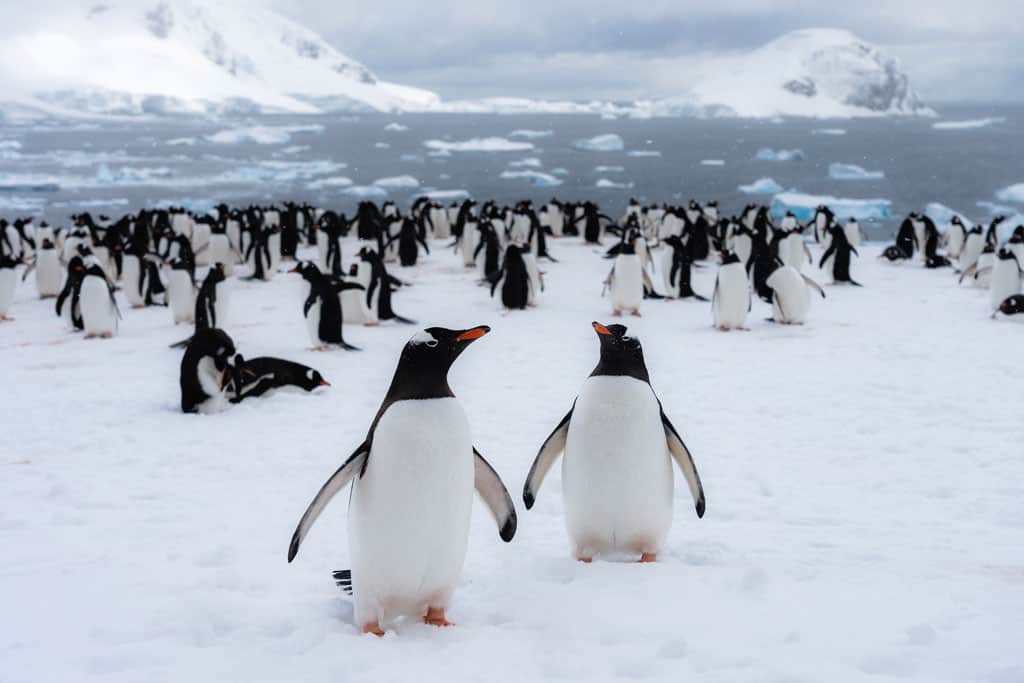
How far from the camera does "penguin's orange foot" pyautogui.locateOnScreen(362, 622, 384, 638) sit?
254 cm

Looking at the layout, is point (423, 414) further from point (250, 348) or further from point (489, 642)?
point (250, 348)

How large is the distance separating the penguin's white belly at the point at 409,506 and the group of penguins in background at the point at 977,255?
8.52 metres

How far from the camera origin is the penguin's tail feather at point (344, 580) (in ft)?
9.32

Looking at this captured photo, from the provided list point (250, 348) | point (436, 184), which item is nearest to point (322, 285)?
point (250, 348)

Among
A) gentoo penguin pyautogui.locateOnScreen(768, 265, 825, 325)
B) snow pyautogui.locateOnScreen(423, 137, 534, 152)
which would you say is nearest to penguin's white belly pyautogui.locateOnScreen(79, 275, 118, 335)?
gentoo penguin pyautogui.locateOnScreen(768, 265, 825, 325)

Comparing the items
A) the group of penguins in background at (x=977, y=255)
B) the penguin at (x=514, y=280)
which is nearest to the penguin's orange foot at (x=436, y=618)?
the penguin at (x=514, y=280)

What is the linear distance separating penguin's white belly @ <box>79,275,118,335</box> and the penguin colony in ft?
0.06

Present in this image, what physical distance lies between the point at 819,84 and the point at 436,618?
16343 cm

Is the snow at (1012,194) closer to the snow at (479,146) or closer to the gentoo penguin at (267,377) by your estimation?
the gentoo penguin at (267,377)

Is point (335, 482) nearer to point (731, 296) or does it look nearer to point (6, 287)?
point (731, 296)

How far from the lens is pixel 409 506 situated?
2.49 m

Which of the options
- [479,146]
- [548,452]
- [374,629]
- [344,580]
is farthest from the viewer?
[479,146]

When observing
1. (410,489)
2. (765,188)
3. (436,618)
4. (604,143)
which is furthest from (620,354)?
(604,143)

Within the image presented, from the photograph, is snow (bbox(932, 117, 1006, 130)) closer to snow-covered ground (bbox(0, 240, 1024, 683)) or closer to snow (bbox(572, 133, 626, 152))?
snow (bbox(572, 133, 626, 152))
